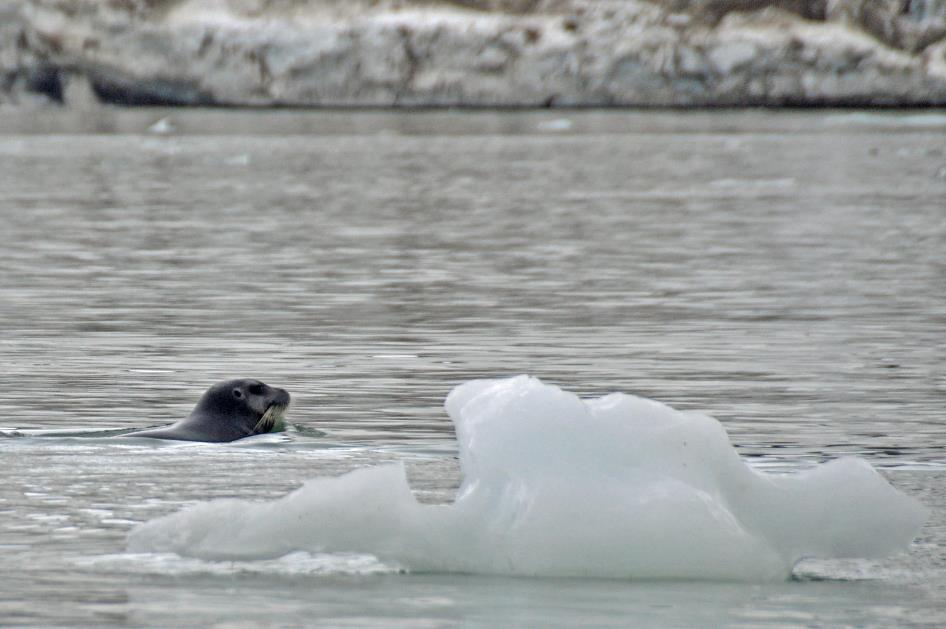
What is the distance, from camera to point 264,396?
24.7 feet

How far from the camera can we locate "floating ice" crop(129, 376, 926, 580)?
492cm

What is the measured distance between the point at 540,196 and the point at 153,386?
660 inches

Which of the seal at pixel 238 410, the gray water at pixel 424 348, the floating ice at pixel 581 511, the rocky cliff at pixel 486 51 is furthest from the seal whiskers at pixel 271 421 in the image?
the rocky cliff at pixel 486 51

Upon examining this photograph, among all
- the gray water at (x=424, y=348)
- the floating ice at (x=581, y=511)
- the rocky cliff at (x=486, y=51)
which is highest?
the floating ice at (x=581, y=511)

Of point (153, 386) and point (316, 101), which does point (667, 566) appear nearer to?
point (153, 386)

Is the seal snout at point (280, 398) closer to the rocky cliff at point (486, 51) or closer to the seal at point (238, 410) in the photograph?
the seal at point (238, 410)

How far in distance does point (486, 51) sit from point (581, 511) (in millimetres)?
52920

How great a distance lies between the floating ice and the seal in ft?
7.42

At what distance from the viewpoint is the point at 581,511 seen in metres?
4.93

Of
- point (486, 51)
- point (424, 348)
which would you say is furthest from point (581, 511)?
point (486, 51)

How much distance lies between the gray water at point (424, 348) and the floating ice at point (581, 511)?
0.07m

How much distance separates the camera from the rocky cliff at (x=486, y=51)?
55.3 meters

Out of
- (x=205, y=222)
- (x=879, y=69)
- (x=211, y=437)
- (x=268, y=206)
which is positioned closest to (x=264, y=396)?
(x=211, y=437)

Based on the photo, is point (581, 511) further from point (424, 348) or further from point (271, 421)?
point (424, 348)
